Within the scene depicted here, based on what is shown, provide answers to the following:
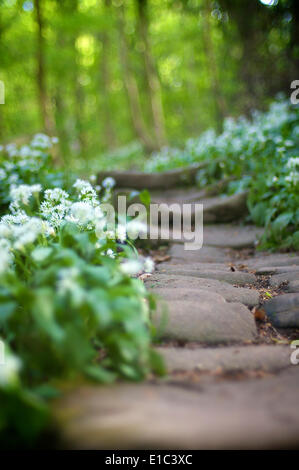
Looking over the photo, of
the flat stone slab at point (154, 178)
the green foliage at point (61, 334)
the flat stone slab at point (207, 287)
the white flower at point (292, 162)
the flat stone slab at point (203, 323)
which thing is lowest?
the green foliage at point (61, 334)

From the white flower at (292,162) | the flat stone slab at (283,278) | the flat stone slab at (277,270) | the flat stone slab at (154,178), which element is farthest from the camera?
the flat stone slab at (154,178)

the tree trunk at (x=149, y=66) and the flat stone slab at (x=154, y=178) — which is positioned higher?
the tree trunk at (x=149, y=66)

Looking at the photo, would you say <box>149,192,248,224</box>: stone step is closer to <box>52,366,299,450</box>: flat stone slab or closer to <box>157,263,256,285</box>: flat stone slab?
<box>157,263,256,285</box>: flat stone slab

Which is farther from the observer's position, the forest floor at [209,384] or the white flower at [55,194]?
the white flower at [55,194]

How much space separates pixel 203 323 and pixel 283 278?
4.00ft

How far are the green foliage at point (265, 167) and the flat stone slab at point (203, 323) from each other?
6.28ft

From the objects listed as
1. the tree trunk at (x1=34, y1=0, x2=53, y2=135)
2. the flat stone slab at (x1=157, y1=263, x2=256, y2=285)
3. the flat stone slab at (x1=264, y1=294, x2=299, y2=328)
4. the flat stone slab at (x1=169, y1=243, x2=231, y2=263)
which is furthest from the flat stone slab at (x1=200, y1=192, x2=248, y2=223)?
the tree trunk at (x1=34, y1=0, x2=53, y2=135)

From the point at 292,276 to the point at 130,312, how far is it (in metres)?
1.95

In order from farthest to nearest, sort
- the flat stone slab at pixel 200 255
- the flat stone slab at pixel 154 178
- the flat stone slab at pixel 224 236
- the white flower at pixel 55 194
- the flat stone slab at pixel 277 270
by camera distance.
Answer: the flat stone slab at pixel 154 178, the flat stone slab at pixel 224 236, the flat stone slab at pixel 200 255, the flat stone slab at pixel 277 270, the white flower at pixel 55 194

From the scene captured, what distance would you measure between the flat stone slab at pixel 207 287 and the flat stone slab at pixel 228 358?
517 millimetres

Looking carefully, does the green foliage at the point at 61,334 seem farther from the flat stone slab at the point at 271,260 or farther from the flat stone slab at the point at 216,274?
Result: the flat stone slab at the point at 271,260

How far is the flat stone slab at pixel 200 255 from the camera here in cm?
383

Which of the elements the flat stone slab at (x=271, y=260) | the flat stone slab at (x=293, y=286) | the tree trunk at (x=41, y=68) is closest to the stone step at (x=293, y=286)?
the flat stone slab at (x=293, y=286)
